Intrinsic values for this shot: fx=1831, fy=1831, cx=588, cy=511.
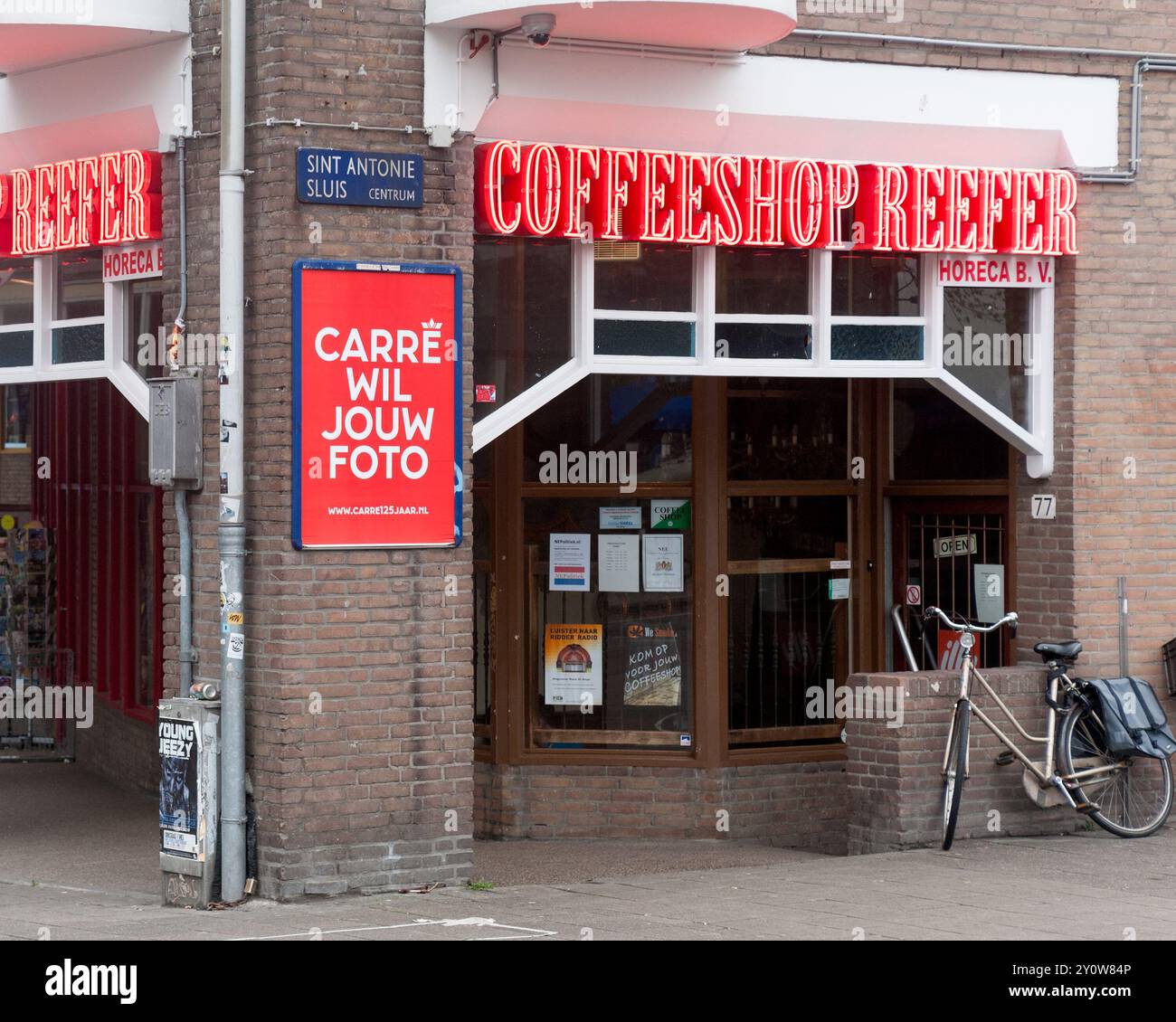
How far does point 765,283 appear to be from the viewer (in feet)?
35.6

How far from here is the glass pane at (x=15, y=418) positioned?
2472cm

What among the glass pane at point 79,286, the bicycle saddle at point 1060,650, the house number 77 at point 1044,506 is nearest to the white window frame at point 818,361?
the house number 77 at point 1044,506

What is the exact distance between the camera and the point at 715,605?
40.2ft

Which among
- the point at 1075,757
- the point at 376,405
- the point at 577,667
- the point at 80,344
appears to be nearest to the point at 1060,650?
the point at 1075,757

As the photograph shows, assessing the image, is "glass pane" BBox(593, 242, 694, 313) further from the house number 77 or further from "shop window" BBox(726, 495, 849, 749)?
the house number 77

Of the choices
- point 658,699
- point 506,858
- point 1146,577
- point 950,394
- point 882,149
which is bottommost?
point 506,858

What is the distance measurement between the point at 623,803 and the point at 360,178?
4831 millimetres

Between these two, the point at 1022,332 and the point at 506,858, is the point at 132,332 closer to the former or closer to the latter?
the point at 506,858

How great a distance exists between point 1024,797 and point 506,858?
126 inches

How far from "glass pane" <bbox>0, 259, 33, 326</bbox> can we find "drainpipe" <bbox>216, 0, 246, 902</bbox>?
2.64m

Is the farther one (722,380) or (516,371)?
(722,380)

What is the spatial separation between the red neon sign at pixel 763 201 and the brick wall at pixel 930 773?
2.63 meters

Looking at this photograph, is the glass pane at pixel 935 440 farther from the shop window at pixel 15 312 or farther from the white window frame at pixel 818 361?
the shop window at pixel 15 312

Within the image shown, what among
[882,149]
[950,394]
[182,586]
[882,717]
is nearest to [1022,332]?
[950,394]
